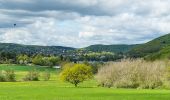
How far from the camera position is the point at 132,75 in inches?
4749

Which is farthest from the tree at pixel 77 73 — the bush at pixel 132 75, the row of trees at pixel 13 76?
the row of trees at pixel 13 76

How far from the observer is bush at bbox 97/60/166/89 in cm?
11756

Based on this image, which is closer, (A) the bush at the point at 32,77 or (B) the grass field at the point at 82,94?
(B) the grass field at the point at 82,94

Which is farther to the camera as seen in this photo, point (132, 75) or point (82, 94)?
point (132, 75)

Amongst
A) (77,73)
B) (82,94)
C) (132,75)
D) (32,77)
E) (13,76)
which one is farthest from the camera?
(32,77)

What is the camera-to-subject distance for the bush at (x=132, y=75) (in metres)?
118

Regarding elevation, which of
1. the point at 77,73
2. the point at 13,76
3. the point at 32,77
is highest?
the point at 77,73

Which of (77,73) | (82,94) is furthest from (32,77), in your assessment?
(82,94)

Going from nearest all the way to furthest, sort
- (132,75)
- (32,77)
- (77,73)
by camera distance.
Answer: (132,75)
(77,73)
(32,77)

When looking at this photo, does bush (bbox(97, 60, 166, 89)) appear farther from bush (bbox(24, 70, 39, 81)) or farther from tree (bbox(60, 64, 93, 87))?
bush (bbox(24, 70, 39, 81))

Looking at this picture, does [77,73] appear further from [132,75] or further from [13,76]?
[13,76]

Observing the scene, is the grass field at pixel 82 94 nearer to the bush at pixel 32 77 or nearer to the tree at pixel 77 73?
the tree at pixel 77 73

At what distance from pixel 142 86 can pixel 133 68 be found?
811cm

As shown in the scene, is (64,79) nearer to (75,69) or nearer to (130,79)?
(75,69)
